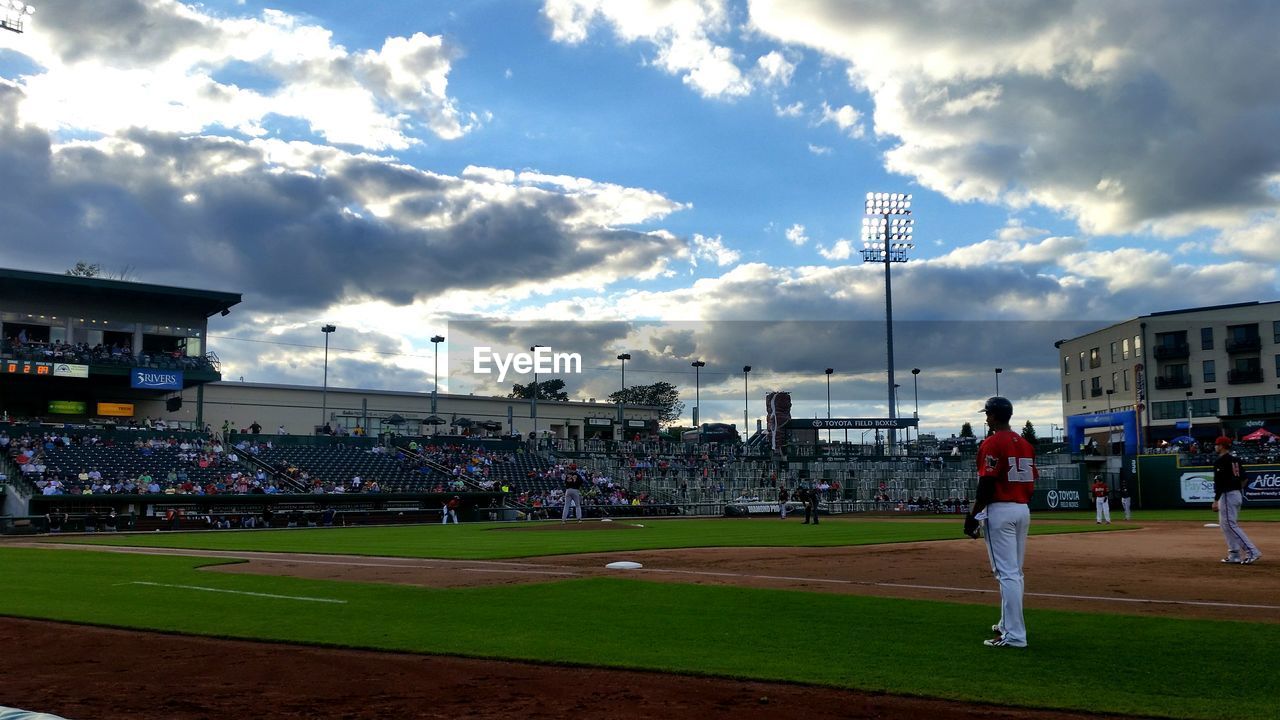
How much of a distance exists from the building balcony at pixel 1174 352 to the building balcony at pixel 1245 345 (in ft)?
9.34

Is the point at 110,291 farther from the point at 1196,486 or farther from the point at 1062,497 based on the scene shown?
the point at 1196,486

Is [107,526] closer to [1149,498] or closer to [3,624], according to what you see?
[3,624]

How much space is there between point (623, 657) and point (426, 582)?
705 cm

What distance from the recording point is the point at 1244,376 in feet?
237

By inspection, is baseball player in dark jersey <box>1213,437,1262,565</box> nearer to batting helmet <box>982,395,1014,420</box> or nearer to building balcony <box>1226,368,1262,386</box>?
batting helmet <box>982,395,1014,420</box>

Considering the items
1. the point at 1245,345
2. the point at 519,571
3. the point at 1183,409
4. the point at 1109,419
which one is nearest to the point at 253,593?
the point at 519,571

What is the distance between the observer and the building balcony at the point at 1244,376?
71.7 m

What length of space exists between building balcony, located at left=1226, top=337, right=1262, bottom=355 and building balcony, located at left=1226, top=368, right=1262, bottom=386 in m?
1.59

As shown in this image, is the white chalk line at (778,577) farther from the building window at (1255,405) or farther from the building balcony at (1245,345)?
the building window at (1255,405)

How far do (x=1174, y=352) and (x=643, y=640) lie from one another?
79490 mm

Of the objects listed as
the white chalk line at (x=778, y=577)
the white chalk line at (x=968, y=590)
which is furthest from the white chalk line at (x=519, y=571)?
the white chalk line at (x=968, y=590)

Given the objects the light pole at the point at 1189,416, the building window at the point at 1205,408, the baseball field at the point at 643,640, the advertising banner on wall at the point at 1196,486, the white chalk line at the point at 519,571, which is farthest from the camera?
the building window at the point at 1205,408

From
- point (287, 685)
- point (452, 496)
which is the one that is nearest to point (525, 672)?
point (287, 685)

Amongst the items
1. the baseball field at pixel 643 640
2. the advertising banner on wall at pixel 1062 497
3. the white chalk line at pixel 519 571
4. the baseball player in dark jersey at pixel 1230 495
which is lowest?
the advertising banner on wall at pixel 1062 497
